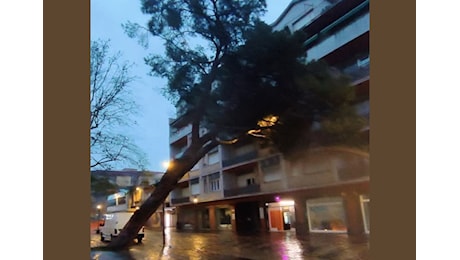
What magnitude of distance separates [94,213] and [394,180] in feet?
7.07

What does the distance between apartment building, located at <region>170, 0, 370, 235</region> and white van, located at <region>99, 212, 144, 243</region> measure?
328 mm

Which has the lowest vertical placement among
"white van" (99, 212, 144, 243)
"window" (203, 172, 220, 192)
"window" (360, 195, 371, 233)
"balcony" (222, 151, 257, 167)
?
"white van" (99, 212, 144, 243)

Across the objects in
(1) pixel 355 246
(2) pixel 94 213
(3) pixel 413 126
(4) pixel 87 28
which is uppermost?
(4) pixel 87 28

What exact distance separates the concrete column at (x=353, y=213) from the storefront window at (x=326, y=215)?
0.11 ft

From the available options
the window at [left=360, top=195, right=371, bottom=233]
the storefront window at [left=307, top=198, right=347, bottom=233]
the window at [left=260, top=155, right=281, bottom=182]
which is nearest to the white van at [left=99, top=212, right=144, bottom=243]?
the window at [left=260, top=155, right=281, bottom=182]

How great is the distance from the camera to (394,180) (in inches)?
99.8

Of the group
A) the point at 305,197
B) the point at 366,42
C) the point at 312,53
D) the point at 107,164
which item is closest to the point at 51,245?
the point at 107,164

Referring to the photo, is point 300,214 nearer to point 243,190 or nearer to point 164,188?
point 243,190

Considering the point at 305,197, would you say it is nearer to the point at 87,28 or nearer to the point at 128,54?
the point at 128,54

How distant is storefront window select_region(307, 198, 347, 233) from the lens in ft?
8.29

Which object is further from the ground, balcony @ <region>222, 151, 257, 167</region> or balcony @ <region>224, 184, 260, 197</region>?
balcony @ <region>222, 151, 257, 167</region>

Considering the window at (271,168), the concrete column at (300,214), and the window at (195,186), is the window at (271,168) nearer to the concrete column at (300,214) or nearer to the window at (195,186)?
the concrete column at (300,214)

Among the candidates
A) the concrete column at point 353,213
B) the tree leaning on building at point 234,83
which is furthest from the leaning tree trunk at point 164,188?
the concrete column at point 353,213

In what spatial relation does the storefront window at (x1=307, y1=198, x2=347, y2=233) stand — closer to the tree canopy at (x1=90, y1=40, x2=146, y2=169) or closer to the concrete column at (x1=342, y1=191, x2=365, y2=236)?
the concrete column at (x1=342, y1=191, x2=365, y2=236)
